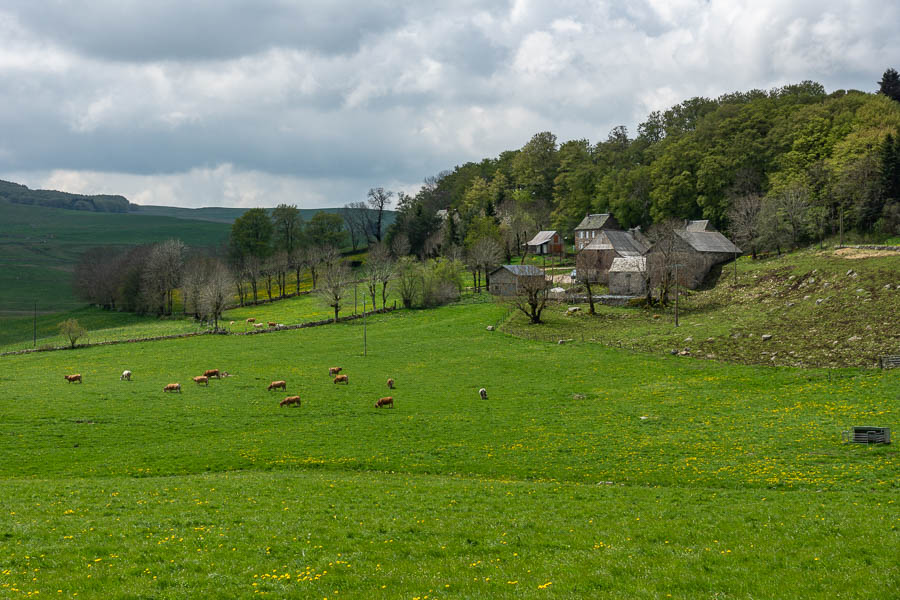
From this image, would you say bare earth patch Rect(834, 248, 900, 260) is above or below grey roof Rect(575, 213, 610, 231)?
below

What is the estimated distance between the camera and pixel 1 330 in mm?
107875

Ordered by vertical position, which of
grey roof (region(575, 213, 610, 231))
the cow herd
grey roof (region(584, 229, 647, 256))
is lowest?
the cow herd

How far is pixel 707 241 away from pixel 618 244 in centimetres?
1438

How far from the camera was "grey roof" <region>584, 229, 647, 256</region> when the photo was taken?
98.6m

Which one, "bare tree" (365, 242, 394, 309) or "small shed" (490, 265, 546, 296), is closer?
"small shed" (490, 265, 546, 296)

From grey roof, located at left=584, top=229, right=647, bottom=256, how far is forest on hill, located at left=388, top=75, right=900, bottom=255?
51.6 feet

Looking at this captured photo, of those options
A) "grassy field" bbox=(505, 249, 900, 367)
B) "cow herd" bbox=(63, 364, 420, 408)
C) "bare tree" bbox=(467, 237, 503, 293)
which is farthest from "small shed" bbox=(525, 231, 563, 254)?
"cow herd" bbox=(63, 364, 420, 408)

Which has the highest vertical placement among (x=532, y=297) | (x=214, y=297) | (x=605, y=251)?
(x=605, y=251)

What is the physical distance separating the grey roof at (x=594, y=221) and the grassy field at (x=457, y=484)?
73974 mm

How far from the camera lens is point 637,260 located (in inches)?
3467

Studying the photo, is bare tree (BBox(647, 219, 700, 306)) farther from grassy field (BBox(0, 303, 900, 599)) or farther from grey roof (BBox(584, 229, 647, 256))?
grassy field (BBox(0, 303, 900, 599))

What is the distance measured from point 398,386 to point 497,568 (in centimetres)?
3399

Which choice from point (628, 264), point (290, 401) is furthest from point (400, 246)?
point (290, 401)

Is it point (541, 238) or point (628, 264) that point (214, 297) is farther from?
point (541, 238)
